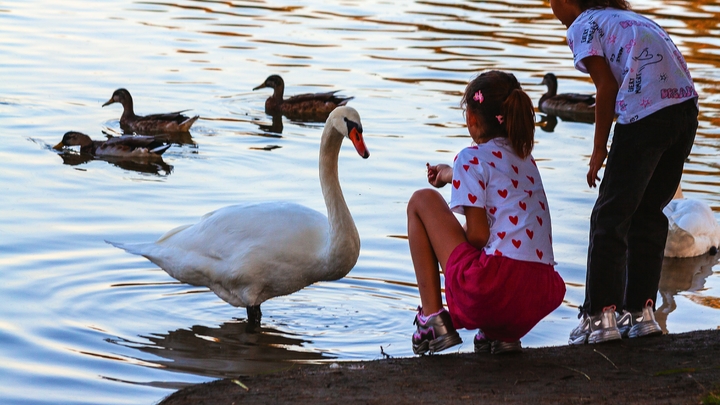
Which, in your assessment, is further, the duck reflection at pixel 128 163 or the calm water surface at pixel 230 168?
the duck reflection at pixel 128 163

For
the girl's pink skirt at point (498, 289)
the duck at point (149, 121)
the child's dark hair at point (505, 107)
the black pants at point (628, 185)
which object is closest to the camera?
the girl's pink skirt at point (498, 289)

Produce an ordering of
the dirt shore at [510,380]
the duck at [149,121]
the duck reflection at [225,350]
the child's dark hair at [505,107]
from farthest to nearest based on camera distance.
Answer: the duck at [149,121] < the duck reflection at [225,350] < the child's dark hair at [505,107] < the dirt shore at [510,380]

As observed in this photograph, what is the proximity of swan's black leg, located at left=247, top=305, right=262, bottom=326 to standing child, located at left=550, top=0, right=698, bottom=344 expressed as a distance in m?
2.25

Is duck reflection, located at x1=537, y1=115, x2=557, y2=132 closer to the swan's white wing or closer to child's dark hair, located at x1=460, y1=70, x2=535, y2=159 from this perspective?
the swan's white wing

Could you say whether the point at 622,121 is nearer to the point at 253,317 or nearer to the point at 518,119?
the point at 518,119

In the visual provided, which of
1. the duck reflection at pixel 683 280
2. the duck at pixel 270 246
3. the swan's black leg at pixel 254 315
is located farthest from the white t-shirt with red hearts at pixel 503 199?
the duck reflection at pixel 683 280

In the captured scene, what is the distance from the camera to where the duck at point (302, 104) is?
45.8ft

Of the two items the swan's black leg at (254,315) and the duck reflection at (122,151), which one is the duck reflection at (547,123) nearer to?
the duck reflection at (122,151)

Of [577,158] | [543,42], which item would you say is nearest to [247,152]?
[577,158]

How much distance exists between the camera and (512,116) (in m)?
4.91

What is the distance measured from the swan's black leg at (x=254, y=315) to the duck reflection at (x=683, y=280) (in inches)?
101

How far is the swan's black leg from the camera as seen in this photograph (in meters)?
6.80

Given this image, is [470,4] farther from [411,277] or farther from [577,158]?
[411,277]

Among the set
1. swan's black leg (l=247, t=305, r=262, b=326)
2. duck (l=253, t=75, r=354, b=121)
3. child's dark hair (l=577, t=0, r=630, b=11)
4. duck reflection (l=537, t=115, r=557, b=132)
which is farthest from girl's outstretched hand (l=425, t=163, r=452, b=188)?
duck reflection (l=537, t=115, r=557, b=132)
